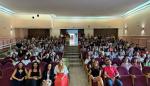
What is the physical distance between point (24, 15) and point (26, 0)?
33.6 ft

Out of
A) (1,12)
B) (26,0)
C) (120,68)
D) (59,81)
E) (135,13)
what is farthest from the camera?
(135,13)

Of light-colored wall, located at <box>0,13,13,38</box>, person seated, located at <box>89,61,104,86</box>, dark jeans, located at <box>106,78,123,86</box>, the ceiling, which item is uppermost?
the ceiling

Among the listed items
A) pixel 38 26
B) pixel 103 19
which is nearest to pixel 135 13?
pixel 103 19

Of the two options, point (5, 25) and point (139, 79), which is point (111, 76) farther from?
point (5, 25)

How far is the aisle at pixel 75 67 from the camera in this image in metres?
10.6

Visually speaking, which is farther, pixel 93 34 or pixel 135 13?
pixel 93 34

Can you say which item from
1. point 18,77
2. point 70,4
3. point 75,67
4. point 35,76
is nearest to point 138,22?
point 70,4

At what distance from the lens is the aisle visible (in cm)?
1062

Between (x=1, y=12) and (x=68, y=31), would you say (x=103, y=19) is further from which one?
(x=1, y=12)

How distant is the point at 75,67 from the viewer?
15.7 meters

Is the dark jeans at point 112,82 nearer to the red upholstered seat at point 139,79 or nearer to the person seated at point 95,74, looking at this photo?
the person seated at point 95,74

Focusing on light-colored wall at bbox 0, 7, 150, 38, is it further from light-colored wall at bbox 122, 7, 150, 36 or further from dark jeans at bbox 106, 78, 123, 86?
dark jeans at bbox 106, 78, 123, 86

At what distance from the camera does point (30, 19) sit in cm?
2470

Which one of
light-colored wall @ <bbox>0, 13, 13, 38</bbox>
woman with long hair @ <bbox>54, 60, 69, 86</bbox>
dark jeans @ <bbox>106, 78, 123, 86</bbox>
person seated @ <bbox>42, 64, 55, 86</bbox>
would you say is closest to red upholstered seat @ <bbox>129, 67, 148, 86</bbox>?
dark jeans @ <bbox>106, 78, 123, 86</bbox>
